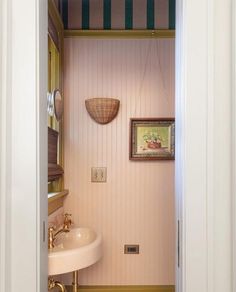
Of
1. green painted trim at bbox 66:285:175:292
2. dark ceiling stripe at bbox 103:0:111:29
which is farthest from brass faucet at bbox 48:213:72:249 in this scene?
dark ceiling stripe at bbox 103:0:111:29

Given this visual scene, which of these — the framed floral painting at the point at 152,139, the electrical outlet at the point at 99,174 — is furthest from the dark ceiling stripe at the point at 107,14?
the electrical outlet at the point at 99,174

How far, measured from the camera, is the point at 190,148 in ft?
3.11

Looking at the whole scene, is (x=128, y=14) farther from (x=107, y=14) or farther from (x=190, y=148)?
(x=190, y=148)

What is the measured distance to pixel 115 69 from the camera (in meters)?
2.54

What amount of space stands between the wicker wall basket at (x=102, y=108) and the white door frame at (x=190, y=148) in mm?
1445

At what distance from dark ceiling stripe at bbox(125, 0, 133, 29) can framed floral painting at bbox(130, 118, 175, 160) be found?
0.84 metres

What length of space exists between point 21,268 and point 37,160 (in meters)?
0.36

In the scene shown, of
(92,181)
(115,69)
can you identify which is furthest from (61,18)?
(92,181)

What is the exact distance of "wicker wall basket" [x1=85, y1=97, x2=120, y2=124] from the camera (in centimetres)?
240

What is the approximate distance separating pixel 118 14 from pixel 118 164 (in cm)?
135

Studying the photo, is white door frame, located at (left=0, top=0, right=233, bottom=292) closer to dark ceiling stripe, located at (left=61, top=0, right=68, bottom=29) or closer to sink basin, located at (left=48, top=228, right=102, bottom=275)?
sink basin, located at (left=48, top=228, right=102, bottom=275)

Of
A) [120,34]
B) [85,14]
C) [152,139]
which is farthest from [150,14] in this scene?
[152,139]

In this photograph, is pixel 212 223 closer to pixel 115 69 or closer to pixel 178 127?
pixel 178 127

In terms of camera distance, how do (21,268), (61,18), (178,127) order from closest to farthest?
(21,268)
(178,127)
(61,18)
